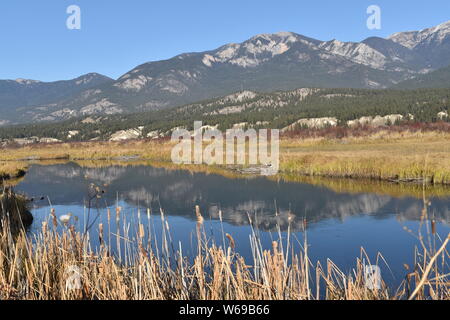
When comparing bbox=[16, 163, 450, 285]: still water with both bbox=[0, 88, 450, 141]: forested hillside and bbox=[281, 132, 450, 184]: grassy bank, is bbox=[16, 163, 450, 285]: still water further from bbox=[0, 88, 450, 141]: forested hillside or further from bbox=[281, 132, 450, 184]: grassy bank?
bbox=[0, 88, 450, 141]: forested hillside

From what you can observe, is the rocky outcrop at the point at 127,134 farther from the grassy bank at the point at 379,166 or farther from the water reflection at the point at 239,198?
the grassy bank at the point at 379,166

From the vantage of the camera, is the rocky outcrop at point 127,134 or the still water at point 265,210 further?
the rocky outcrop at point 127,134

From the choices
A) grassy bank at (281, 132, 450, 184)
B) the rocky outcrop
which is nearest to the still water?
grassy bank at (281, 132, 450, 184)

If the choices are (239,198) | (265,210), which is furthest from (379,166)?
(265,210)

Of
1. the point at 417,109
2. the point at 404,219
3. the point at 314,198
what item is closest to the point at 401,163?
the point at 314,198

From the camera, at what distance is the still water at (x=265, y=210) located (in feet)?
47.4

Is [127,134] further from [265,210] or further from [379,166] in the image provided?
[265,210]

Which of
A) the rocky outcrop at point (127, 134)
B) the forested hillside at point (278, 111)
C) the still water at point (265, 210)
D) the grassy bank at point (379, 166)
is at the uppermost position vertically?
the forested hillside at point (278, 111)

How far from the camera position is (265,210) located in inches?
860

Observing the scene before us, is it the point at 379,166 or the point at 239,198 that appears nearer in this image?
the point at 239,198

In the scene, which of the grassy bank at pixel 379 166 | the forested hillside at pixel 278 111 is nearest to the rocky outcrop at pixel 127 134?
the forested hillside at pixel 278 111

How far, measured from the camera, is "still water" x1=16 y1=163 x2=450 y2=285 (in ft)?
47.4
